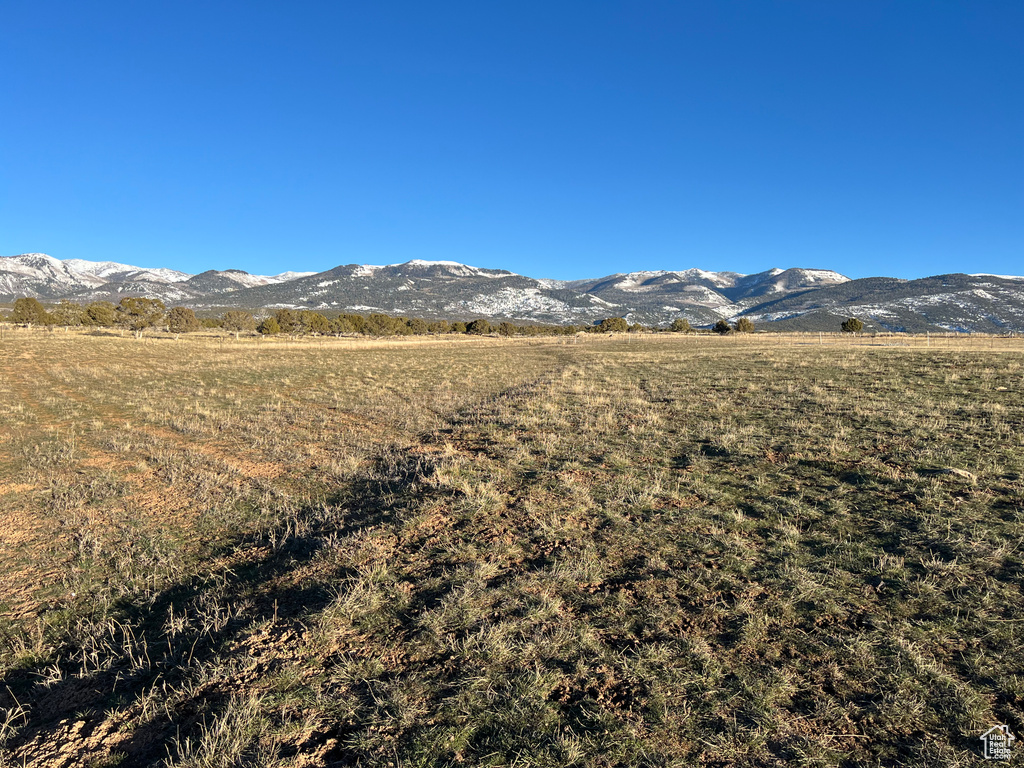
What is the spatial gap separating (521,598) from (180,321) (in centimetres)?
10991

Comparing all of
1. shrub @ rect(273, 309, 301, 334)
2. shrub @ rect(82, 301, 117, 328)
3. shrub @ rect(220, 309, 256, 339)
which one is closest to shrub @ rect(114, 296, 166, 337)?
shrub @ rect(82, 301, 117, 328)

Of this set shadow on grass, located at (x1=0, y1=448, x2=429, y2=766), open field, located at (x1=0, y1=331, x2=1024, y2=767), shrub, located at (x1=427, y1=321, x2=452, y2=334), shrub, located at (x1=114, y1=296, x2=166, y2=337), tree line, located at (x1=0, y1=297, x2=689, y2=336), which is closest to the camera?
open field, located at (x1=0, y1=331, x2=1024, y2=767)

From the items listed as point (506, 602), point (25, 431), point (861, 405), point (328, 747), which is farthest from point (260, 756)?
point (861, 405)

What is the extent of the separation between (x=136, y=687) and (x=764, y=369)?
101ft

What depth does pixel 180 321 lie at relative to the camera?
3629 inches

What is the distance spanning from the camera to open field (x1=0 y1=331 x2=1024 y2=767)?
3721 mm

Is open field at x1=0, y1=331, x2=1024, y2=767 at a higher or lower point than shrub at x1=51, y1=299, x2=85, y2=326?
lower

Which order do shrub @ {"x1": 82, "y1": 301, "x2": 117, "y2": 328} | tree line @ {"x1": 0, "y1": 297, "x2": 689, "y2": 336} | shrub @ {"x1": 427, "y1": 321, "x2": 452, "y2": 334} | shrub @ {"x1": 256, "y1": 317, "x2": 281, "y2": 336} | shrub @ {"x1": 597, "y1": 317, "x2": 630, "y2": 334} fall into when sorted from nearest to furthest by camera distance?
tree line @ {"x1": 0, "y1": 297, "x2": 689, "y2": 336}, shrub @ {"x1": 82, "y1": 301, "x2": 117, "y2": 328}, shrub @ {"x1": 256, "y1": 317, "x2": 281, "y2": 336}, shrub @ {"x1": 427, "y1": 321, "x2": 452, "y2": 334}, shrub @ {"x1": 597, "y1": 317, "x2": 630, "y2": 334}

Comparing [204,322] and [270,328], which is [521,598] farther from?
[204,322]

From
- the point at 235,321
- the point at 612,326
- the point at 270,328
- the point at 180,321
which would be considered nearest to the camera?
the point at 180,321

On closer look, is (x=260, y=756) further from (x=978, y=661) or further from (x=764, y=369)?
(x=764, y=369)

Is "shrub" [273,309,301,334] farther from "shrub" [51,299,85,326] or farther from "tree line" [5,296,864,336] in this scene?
"shrub" [51,299,85,326]

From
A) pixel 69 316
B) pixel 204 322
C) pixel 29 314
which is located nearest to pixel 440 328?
pixel 204 322

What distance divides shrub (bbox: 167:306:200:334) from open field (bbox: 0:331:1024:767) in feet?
312
